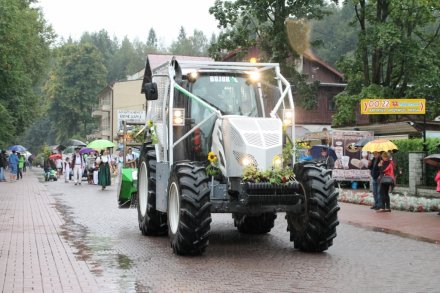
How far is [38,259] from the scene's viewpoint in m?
9.80

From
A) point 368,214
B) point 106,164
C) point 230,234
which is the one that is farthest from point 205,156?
point 106,164

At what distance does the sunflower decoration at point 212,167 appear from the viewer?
405 inches

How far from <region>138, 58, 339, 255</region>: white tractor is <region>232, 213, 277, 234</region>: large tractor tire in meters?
1.64

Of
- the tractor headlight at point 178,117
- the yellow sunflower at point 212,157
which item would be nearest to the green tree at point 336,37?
the tractor headlight at point 178,117

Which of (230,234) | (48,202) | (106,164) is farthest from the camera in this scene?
(106,164)

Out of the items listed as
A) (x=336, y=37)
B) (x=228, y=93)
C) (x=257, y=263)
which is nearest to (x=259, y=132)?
(x=228, y=93)

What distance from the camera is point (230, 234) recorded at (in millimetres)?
13062

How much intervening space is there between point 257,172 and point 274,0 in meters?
31.9

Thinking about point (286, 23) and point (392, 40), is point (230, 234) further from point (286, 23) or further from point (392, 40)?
point (286, 23)

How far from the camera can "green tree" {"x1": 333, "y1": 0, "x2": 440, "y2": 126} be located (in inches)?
1401

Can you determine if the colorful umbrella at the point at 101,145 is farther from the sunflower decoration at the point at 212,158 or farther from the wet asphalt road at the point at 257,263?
the sunflower decoration at the point at 212,158

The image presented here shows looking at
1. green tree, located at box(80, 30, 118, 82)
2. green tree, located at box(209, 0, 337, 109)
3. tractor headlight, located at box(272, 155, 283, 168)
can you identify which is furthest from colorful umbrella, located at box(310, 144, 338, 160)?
green tree, located at box(80, 30, 118, 82)

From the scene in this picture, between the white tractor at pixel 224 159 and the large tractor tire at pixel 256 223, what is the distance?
1.64 meters

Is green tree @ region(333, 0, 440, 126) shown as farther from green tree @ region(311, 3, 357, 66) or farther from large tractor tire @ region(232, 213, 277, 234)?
green tree @ region(311, 3, 357, 66)
